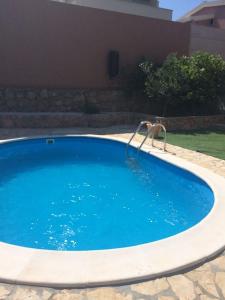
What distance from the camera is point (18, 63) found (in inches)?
483

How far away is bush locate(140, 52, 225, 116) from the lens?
12.6 metres

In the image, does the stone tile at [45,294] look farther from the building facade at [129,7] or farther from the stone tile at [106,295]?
the building facade at [129,7]

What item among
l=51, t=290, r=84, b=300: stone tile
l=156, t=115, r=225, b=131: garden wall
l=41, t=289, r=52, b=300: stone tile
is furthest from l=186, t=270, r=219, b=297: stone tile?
l=156, t=115, r=225, b=131: garden wall

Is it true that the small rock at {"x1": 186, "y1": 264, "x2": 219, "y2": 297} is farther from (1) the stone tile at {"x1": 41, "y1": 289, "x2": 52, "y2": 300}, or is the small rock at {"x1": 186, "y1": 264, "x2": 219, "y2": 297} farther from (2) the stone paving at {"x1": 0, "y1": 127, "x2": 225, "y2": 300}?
(1) the stone tile at {"x1": 41, "y1": 289, "x2": 52, "y2": 300}

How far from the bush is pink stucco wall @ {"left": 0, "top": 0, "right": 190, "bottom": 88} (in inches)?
58.7

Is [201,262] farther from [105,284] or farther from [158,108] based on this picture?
[158,108]

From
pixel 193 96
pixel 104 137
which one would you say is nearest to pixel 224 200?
pixel 104 137

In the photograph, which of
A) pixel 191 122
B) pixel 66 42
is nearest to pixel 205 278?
pixel 191 122

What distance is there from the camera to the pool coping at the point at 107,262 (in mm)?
3240

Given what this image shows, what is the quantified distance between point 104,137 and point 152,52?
597cm

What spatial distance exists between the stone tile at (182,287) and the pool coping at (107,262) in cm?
Result: 11

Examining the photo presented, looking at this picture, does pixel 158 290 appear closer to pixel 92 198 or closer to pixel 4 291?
pixel 4 291

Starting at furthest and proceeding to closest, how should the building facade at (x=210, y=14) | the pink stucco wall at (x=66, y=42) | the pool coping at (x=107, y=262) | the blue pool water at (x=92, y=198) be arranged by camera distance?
1. the building facade at (x=210, y=14)
2. the pink stucco wall at (x=66, y=42)
3. the blue pool water at (x=92, y=198)
4. the pool coping at (x=107, y=262)

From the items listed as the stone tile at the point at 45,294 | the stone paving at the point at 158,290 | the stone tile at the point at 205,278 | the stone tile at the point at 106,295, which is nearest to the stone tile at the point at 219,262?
the stone paving at the point at 158,290
